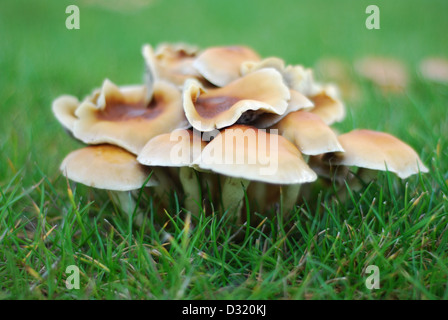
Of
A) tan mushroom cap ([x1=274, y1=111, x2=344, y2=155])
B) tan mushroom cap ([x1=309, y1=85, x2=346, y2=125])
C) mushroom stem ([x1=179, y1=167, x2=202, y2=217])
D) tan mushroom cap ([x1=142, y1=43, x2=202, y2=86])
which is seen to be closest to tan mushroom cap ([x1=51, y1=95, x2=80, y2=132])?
tan mushroom cap ([x1=142, y1=43, x2=202, y2=86])

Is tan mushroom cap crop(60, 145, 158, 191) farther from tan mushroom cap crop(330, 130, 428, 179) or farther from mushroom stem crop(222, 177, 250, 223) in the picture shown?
tan mushroom cap crop(330, 130, 428, 179)

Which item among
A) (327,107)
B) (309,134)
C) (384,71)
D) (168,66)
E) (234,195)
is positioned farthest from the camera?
(384,71)

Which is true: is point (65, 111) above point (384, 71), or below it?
below

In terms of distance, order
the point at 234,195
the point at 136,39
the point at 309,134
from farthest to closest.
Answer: the point at 136,39 < the point at 234,195 < the point at 309,134

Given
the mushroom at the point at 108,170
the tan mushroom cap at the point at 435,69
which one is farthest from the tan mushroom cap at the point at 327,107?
the tan mushroom cap at the point at 435,69

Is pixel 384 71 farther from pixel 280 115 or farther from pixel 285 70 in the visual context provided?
pixel 280 115

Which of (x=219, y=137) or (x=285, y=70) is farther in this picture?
(x=285, y=70)

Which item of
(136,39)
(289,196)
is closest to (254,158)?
(289,196)

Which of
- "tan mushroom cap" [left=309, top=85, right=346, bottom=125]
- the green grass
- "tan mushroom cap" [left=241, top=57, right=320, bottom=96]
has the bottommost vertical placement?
the green grass
